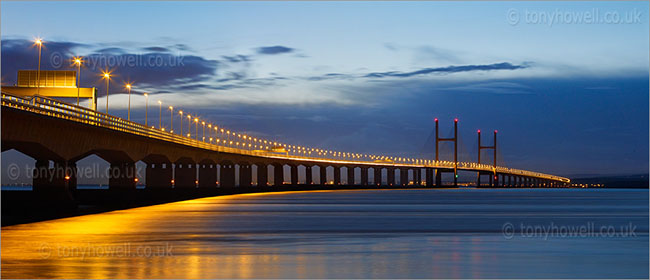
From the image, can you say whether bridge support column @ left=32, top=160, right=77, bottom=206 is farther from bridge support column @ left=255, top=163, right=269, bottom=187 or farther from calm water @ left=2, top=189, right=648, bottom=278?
bridge support column @ left=255, top=163, right=269, bottom=187

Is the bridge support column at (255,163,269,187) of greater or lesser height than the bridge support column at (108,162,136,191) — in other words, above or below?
below

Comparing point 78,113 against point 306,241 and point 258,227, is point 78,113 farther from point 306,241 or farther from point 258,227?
point 306,241

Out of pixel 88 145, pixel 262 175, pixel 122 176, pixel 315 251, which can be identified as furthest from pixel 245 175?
pixel 315 251

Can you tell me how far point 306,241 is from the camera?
114 ft

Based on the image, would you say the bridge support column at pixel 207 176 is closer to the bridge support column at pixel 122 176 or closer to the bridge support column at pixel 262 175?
the bridge support column at pixel 262 175

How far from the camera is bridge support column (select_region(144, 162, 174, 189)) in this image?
341 ft

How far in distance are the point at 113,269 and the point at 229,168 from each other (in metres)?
130

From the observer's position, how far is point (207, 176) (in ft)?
463

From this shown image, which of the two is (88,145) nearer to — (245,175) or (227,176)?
(227,176)

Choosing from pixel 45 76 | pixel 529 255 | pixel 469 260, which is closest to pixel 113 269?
pixel 469 260

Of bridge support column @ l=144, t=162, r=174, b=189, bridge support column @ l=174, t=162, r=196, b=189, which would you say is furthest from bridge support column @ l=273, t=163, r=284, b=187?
bridge support column @ l=144, t=162, r=174, b=189

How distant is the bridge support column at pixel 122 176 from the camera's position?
82250 millimetres

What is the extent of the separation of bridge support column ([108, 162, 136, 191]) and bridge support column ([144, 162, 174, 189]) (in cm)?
1986

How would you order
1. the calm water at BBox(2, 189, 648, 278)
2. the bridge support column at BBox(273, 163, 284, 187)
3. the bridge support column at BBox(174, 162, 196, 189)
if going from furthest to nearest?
the bridge support column at BBox(273, 163, 284, 187)
the bridge support column at BBox(174, 162, 196, 189)
the calm water at BBox(2, 189, 648, 278)
